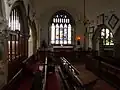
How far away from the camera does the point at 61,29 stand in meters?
25.0

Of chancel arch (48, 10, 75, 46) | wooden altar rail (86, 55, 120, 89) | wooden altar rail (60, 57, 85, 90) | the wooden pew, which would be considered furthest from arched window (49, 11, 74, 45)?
the wooden pew

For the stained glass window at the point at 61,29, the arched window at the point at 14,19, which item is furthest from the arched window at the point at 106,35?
the arched window at the point at 14,19

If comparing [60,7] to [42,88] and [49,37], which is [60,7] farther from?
[42,88]

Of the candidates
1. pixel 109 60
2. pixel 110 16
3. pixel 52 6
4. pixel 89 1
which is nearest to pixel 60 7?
pixel 52 6

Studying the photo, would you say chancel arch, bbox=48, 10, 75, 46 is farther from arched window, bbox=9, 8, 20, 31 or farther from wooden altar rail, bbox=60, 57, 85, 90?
wooden altar rail, bbox=60, 57, 85, 90

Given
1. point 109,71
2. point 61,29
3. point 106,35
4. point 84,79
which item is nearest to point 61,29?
point 61,29

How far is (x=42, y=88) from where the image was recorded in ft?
16.2

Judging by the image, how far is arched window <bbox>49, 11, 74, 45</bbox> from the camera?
2441 centimetres

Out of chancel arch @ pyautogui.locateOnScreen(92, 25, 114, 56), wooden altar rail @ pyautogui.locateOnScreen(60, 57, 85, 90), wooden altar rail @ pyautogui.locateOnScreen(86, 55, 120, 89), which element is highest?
chancel arch @ pyautogui.locateOnScreen(92, 25, 114, 56)

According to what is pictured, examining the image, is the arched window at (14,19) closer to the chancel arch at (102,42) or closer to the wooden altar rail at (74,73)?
the wooden altar rail at (74,73)

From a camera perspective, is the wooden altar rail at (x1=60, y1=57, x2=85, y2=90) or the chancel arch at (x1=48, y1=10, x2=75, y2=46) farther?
the chancel arch at (x1=48, y1=10, x2=75, y2=46)

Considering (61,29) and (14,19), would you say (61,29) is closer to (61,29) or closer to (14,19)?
(61,29)

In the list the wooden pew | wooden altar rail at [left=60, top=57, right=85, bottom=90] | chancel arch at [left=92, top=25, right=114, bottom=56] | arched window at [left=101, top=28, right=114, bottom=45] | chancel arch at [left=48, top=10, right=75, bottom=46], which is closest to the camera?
the wooden pew

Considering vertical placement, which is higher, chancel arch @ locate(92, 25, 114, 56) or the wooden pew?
chancel arch @ locate(92, 25, 114, 56)
